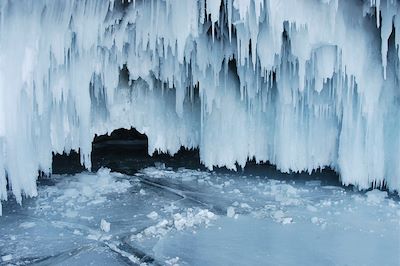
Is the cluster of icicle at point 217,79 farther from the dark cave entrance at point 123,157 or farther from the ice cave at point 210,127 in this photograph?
the dark cave entrance at point 123,157

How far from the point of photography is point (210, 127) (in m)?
7.79

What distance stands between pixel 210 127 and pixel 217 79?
3.44 ft

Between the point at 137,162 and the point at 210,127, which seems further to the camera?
the point at 137,162

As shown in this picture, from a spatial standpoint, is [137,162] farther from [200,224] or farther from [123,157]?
[200,224]

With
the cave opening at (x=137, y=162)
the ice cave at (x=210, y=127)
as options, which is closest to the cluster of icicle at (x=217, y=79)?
the ice cave at (x=210, y=127)

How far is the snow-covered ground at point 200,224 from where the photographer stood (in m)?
4.18

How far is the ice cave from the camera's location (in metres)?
4.60

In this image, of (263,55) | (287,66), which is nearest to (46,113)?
(263,55)

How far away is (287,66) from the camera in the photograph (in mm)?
6555

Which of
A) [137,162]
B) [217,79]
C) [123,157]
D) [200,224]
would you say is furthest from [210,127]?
[200,224]

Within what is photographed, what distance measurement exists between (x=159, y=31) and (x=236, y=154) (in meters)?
2.70

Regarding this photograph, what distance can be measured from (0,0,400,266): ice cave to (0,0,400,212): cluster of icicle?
2 centimetres

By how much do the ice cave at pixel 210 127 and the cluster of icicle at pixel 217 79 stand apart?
0.02 meters

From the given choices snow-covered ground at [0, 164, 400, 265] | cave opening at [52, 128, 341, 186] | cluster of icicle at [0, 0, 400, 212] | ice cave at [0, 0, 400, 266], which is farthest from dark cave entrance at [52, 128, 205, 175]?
snow-covered ground at [0, 164, 400, 265]
